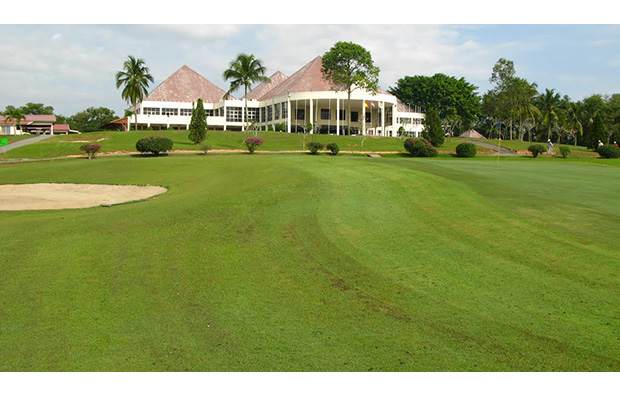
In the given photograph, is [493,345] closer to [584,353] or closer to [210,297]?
[584,353]

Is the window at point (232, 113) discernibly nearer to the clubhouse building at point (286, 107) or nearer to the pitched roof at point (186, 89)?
the clubhouse building at point (286, 107)

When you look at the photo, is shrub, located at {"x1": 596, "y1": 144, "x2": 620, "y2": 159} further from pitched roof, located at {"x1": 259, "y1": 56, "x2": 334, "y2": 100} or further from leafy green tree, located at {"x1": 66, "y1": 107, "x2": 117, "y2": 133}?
leafy green tree, located at {"x1": 66, "y1": 107, "x2": 117, "y2": 133}

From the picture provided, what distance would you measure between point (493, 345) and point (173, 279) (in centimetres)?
513

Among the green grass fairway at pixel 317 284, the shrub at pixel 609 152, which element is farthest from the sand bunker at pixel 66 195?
the shrub at pixel 609 152

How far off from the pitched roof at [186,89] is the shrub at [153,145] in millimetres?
53458

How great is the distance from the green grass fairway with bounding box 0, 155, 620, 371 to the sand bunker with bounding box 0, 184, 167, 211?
170cm

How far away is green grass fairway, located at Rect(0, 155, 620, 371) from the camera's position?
5367 millimetres

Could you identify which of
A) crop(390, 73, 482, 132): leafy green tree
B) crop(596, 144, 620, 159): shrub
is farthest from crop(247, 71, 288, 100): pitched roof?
crop(596, 144, 620, 159): shrub

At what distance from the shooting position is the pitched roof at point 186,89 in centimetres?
8769

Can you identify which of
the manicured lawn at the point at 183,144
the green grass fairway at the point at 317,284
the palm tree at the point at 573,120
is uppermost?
the palm tree at the point at 573,120

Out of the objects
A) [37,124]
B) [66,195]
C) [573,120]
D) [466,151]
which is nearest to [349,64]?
[466,151]

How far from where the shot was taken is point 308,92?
69.5 meters

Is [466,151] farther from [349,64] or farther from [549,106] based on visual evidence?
[549,106]

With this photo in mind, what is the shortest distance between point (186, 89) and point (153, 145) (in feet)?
188
